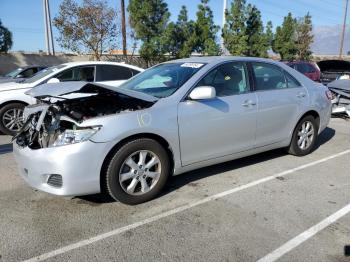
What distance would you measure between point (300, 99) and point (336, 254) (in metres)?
2.91

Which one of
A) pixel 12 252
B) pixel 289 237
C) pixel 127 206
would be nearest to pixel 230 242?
pixel 289 237

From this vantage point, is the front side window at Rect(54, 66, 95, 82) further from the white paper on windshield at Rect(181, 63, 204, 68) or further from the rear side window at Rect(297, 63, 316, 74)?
the rear side window at Rect(297, 63, 316, 74)

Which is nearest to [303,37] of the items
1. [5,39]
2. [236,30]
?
[236,30]

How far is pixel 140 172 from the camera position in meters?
3.93

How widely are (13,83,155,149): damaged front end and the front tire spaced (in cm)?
39

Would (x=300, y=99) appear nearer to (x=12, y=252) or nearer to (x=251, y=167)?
(x=251, y=167)

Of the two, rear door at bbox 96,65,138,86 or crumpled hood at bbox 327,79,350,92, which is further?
crumpled hood at bbox 327,79,350,92

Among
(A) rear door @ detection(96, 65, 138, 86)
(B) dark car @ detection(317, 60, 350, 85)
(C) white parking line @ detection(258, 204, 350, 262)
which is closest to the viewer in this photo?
(C) white parking line @ detection(258, 204, 350, 262)

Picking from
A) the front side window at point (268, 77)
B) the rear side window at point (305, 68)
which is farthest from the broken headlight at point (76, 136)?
the rear side window at point (305, 68)

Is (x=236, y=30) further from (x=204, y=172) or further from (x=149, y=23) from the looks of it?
(x=204, y=172)

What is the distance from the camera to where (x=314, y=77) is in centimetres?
1467

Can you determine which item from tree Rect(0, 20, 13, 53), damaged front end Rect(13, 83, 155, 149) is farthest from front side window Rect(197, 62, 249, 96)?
tree Rect(0, 20, 13, 53)

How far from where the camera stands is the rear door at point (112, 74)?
27.9 ft

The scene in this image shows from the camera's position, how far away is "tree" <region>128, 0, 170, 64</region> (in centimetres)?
2219
